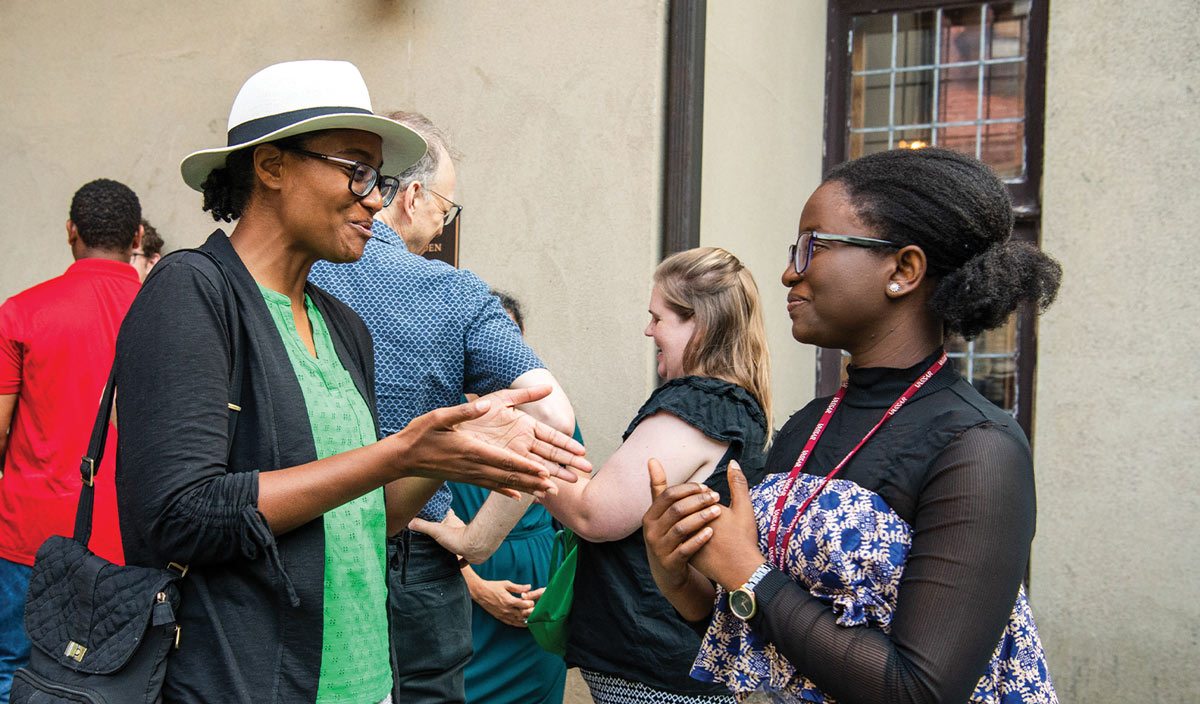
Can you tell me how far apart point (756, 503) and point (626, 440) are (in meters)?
0.83

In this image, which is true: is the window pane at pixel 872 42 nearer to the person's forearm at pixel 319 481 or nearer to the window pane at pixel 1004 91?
the window pane at pixel 1004 91

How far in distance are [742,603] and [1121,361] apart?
3.32 meters

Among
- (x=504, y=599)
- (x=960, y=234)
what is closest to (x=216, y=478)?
(x=960, y=234)

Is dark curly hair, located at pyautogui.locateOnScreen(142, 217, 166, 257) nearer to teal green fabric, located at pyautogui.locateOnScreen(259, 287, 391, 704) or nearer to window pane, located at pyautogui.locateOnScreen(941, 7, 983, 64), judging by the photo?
teal green fabric, located at pyautogui.locateOnScreen(259, 287, 391, 704)

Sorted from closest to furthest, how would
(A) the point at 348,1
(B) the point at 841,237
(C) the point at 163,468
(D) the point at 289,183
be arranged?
1. (C) the point at 163,468
2. (B) the point at 841,237
3. (D) the point at 289,183
4. (A) the point at 348,1

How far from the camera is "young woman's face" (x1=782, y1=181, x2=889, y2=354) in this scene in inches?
68.1

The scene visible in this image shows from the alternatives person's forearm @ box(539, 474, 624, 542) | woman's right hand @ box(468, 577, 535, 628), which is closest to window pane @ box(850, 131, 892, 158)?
woman's right hand @ box(468, 577, 535, 628)

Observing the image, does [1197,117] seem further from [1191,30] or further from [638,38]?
[638,38]

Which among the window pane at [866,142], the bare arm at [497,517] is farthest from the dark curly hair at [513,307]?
the window pane at [866,142]

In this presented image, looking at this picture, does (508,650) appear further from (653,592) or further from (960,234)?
(960,234)

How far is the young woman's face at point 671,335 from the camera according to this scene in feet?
8.91

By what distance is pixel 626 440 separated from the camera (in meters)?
2.62

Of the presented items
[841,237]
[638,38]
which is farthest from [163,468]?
[638,38]

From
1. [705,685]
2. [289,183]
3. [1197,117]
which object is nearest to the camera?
[289,183]
